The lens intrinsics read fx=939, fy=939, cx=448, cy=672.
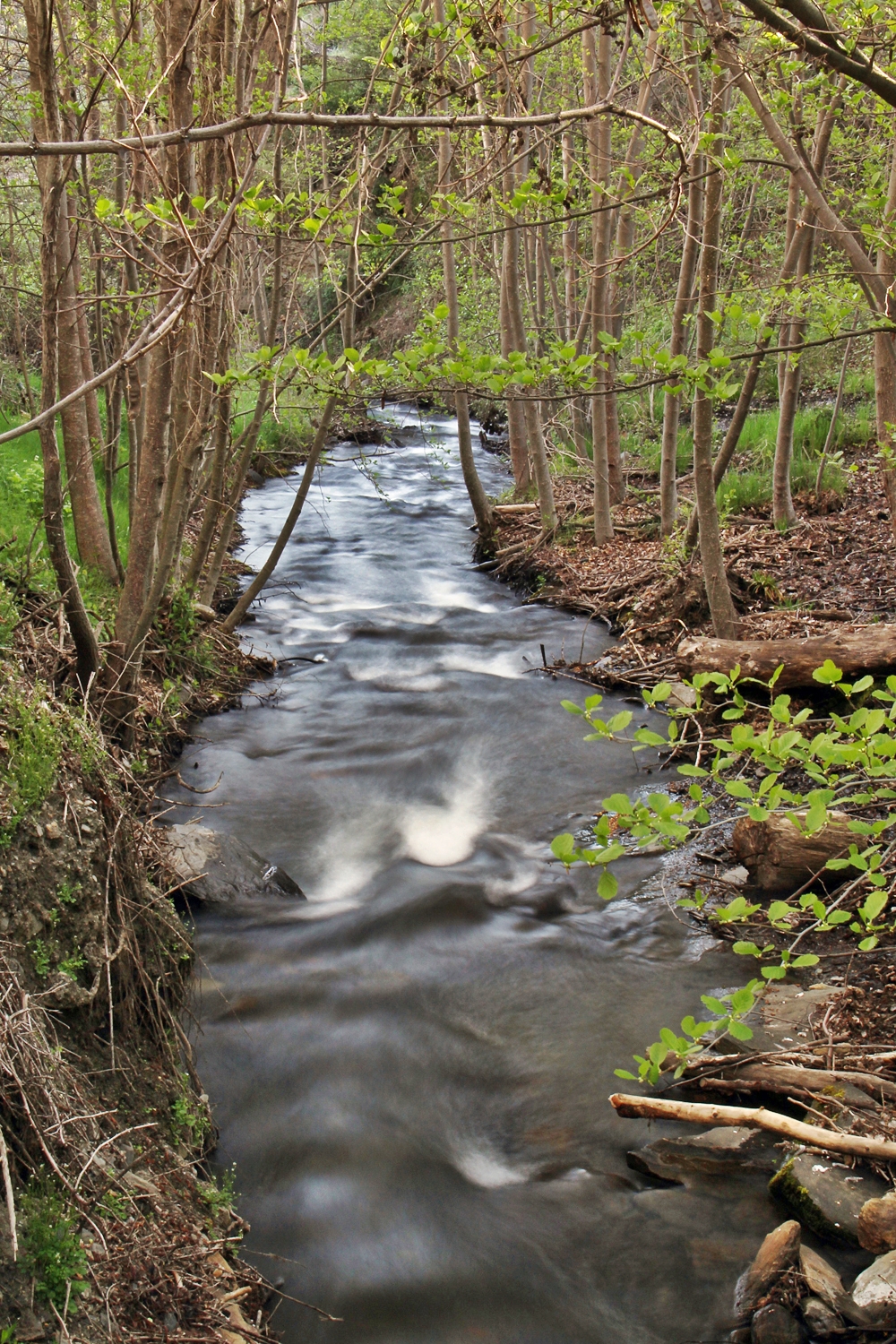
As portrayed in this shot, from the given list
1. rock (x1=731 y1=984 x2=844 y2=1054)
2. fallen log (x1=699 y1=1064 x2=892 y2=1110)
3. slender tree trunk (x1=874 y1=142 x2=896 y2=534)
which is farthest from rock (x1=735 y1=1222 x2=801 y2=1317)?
slender tree trunk (x1=874 y1=142 x2=896 y2=534)

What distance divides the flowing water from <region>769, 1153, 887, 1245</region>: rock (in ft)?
0.60

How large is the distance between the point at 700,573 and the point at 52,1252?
299 inches

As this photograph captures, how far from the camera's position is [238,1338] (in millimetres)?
2678

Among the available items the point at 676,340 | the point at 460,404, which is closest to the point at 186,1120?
the point at 676,340

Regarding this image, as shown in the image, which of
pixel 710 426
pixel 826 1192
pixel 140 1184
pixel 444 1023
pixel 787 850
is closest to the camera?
pixel 140 1184

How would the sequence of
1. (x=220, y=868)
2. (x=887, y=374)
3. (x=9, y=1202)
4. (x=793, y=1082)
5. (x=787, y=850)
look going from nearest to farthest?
(x=9, y=1202) → (x=793, y=1082) → (x=787, y=850) → (x=220, y=868) → (x=887, y=374)

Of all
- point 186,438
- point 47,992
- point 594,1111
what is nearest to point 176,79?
point 186,438

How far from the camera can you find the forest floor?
830cm

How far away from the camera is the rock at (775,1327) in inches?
115

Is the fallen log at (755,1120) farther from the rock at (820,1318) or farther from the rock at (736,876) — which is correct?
the rock at (736,876)

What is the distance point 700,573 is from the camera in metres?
8.73

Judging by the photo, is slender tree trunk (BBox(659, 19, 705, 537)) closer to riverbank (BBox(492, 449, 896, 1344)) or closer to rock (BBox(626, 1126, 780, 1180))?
riverbank (BBox(492, 449, 896, 1344))

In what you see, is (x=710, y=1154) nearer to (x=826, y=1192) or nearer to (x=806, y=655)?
(x=826, y=1192)

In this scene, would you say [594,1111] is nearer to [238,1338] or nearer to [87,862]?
[238,1338]
